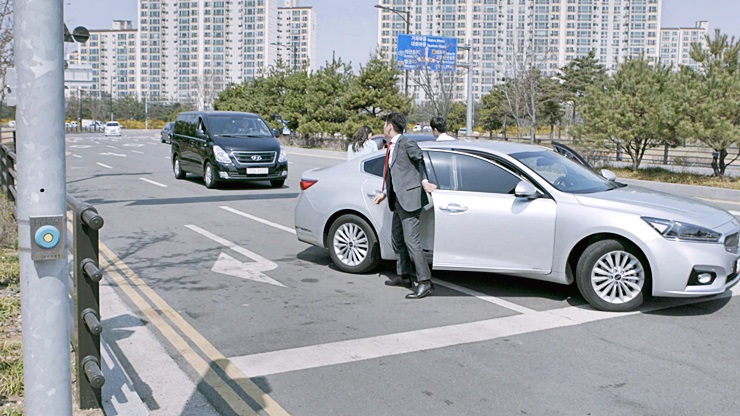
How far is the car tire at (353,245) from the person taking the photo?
26.8 ft

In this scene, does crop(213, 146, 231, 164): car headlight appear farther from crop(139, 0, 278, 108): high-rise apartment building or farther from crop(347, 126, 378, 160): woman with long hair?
crop(139, 0, 278, 108): high-rise apartment building

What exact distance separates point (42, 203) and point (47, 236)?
13 cm

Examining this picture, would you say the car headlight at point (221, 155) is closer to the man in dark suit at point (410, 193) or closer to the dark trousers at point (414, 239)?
the man in dark suit at point (410, 193)

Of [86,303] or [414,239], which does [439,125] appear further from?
[86,303]

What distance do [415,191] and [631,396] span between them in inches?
121

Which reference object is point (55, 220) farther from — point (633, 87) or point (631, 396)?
point (633, 87)

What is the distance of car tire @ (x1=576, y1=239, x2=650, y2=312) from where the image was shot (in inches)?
262

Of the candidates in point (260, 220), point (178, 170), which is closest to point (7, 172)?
point (260, 220)

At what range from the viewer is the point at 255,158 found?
17.5 metres

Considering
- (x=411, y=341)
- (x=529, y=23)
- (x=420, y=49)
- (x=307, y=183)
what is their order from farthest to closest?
(x=529, y=23) < (x=420, y=49) < (x=307, y=183) < (x=411, y=341)

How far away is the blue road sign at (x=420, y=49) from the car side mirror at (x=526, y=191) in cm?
3154

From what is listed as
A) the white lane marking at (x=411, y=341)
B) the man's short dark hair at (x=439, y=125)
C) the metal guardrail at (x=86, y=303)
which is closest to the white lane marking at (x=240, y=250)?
the white lane marking at (x=411, y=341)

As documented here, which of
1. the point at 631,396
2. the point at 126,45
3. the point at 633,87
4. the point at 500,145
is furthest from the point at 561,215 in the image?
the point at 126,45

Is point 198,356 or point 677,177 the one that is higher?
point 677,177
